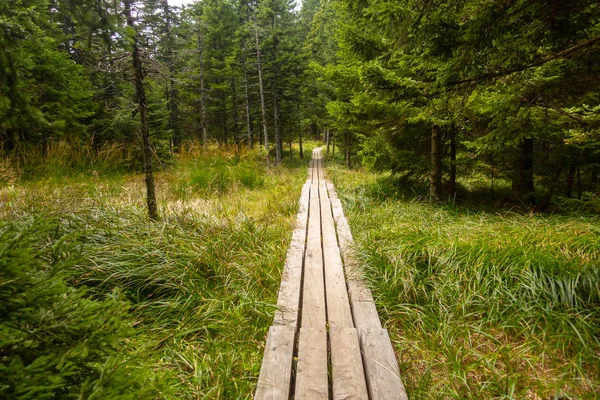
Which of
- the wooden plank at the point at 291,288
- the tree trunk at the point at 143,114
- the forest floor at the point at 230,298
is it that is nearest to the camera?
the forest floor at the point at 230,298

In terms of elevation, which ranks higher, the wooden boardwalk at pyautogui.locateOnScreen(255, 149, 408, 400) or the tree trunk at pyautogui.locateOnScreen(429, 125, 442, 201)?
the tree trunk at pyautogui.locateOnScreen(429, 125, 442, 201)

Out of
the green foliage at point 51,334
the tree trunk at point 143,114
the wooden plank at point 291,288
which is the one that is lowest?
the wooden plank at point 291,288

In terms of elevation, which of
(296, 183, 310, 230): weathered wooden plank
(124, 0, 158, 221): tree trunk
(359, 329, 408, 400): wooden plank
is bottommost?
(359, 329, 408, 400): wooden plank

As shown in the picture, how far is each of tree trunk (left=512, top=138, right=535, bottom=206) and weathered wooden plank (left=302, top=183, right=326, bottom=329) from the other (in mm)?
5255

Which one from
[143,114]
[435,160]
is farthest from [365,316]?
[435,160]

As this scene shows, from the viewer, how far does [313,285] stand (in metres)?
3.32

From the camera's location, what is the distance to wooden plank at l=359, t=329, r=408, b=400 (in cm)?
192

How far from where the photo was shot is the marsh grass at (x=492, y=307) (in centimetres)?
209

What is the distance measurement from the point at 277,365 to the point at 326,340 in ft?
1.62

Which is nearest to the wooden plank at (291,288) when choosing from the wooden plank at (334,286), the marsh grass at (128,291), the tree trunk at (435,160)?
the marsh grass at (128,291)

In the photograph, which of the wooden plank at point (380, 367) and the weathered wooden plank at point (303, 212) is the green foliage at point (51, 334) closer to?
the wooden plank at point (380, 367)

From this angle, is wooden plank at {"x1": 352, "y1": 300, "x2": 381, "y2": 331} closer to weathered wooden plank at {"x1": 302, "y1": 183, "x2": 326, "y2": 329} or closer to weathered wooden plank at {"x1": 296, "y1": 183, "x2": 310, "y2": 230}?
weathered wooden plank at {"x1": 302, "y1": 183, "x2": 326, "y2": 329}

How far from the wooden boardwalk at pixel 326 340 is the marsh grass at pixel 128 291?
213mm

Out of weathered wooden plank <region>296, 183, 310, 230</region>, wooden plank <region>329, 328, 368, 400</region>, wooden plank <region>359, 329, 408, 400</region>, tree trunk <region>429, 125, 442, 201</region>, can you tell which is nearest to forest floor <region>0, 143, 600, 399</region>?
wooden plank <region>359, 329, 408, 400</region>
